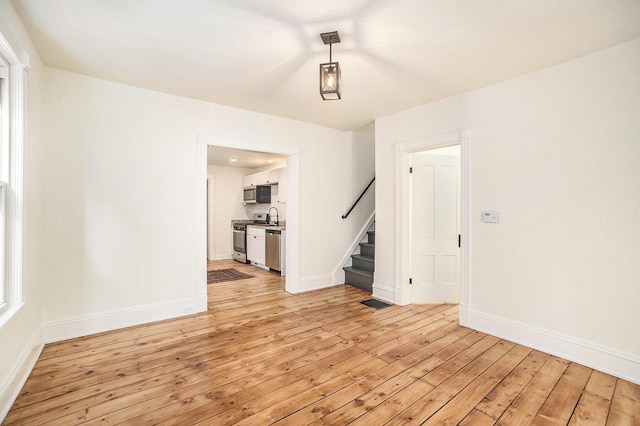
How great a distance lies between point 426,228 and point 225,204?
220 inches

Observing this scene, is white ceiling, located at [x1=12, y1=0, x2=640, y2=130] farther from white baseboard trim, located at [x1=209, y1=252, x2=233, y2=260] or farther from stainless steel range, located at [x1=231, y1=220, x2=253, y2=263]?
white baseboard trim, located at [x1=209, y1=252, x2=233, y2=260]

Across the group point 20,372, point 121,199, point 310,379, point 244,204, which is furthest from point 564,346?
point 244,204

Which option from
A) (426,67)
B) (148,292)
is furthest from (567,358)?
(148,292)

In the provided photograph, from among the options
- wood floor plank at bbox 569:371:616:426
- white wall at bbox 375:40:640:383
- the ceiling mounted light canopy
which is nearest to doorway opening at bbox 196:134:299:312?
the ceiling mounted light canopy

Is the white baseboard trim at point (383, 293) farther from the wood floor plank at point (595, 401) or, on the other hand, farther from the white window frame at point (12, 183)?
the white window frame at point (12, 183)

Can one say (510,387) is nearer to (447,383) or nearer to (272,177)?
(447,383)

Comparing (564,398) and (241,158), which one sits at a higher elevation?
(241,158)

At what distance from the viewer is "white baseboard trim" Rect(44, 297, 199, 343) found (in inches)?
110

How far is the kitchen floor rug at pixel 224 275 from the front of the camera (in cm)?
533

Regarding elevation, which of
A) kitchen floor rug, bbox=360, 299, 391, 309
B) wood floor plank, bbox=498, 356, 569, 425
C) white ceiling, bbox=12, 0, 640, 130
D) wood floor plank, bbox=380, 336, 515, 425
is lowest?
wood floor plank, bbox=498, 356, 569, 425

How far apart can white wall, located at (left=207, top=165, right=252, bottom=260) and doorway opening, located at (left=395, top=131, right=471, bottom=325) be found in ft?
17.3

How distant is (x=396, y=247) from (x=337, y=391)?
7.52 ft

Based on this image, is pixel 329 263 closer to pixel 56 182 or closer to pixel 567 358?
pixel 567 358

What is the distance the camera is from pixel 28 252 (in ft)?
7.57
